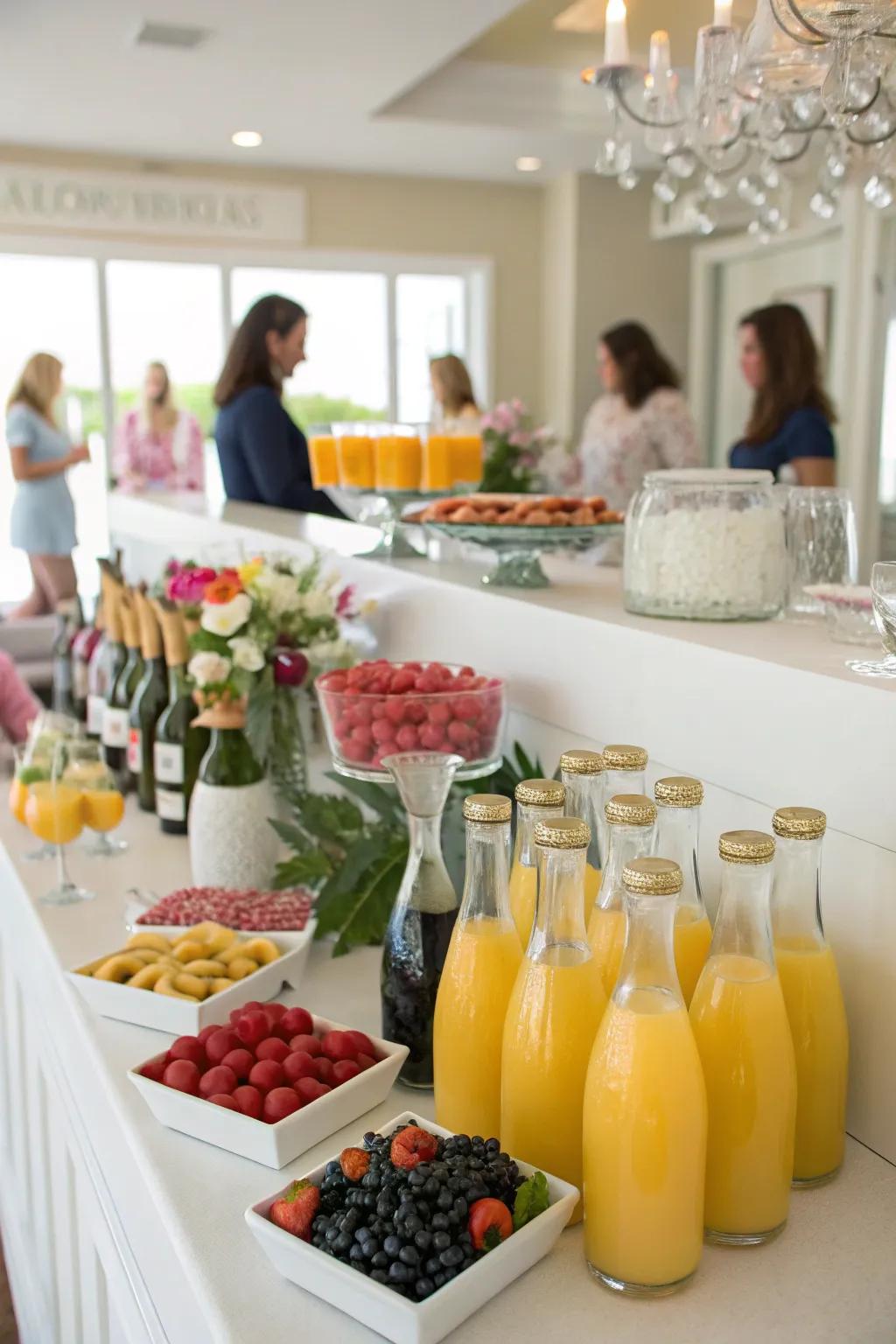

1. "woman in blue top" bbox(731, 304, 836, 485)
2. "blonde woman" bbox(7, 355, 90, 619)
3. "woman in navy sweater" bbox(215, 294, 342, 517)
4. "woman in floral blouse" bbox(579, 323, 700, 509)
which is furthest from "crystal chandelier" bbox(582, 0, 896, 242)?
"blonde woman" bbox(7, 355, 90, 619)

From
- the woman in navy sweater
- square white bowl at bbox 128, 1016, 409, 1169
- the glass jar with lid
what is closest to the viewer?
square white bowl at bbox 128, 1016, 409, 1169

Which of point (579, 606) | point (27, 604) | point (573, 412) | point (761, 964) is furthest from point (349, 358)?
point (761, 964)

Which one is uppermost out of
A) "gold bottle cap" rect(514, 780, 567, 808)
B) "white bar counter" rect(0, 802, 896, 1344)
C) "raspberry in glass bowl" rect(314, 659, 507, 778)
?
"gold bottle cap" rect(514, 780, 567, 808)

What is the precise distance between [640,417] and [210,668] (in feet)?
8.91

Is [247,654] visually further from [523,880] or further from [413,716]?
[523,880]

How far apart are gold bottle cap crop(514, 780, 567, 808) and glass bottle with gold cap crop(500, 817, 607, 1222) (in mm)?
62

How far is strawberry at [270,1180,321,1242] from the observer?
2.76ft

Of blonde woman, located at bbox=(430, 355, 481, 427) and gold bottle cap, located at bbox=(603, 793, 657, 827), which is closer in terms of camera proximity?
gold bottle cap, located at bbox=(603, 793, 657, 827)

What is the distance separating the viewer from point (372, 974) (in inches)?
54.3

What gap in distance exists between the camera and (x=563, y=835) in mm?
832

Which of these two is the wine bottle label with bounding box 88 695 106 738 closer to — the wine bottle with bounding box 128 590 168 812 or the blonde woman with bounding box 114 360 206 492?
the wine bottle with bounding box 128 590 168 812

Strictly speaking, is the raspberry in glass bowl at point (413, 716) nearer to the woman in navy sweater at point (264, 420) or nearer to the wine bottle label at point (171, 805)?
the wine bottle label at point (171, 805)

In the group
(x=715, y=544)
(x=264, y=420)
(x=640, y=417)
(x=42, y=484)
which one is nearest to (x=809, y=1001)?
(x=715, y=544)

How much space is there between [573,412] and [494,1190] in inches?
277
